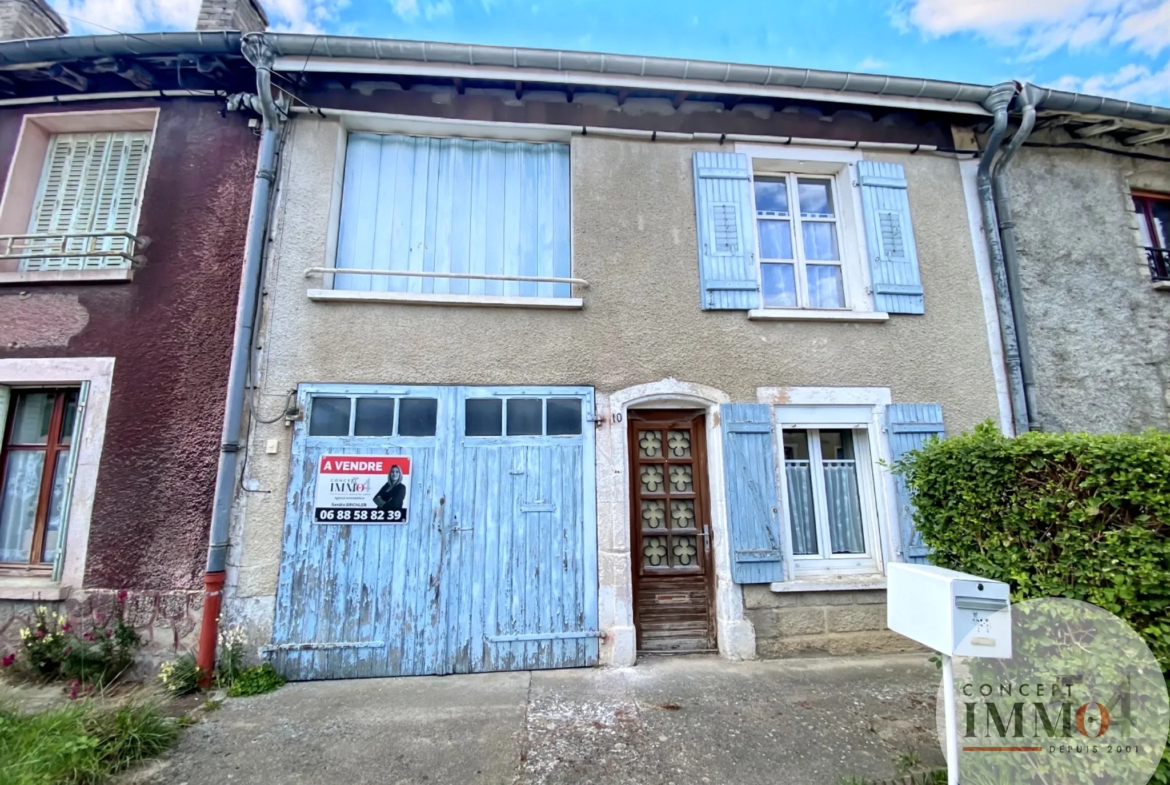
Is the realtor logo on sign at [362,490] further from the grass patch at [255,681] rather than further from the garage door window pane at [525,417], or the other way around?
the grass patch at [255,681]

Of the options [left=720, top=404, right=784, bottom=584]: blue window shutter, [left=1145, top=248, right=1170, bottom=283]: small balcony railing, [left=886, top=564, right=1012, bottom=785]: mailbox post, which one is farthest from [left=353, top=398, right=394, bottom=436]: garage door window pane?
[left=1145, top=248, right=1170, bottom=283]: small balcony railing

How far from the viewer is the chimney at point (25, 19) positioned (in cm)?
507

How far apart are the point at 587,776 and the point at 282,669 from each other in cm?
269

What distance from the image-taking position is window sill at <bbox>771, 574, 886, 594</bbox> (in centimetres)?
442

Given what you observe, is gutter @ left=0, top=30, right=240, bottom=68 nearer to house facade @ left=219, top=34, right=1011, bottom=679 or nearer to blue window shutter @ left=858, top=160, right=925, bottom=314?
house facade @ left=219, top=34, right=1011, bottom=679

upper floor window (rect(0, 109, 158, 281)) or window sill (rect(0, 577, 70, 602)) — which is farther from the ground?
upper floor window (rect(0, 109, 158, 281))

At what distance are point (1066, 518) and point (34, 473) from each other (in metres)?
7.41

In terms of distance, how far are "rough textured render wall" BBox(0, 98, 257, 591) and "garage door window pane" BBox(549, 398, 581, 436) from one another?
113 inches

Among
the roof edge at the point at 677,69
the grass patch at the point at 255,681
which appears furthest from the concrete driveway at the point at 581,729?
the roof edge at the point at 677,69

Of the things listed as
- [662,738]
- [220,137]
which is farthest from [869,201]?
[220,137]

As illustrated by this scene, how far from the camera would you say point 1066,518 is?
237 centimetres

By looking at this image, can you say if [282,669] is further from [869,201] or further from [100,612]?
[869,201]

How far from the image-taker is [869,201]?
5.18 metres

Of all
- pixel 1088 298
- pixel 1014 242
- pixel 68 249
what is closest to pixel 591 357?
pixel 1014 242
